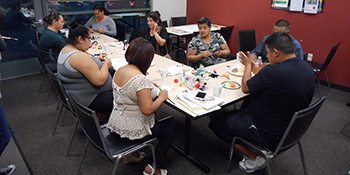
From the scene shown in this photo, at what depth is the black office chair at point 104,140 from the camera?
5.71 ft

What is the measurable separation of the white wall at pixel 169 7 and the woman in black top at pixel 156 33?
240 centimetres

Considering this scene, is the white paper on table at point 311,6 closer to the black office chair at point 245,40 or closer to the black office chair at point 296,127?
the black office chair at point 245,40

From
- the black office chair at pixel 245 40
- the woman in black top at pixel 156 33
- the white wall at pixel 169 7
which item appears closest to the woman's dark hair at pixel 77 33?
the woman in black top at pixel 156 33

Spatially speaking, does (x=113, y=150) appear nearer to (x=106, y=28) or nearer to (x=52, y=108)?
(x=52, y=108)

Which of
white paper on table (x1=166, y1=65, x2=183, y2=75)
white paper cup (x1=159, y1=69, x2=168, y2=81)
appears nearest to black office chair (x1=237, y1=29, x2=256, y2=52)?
white paper on table (x1=166, y1=65, x2=183, y2=75)

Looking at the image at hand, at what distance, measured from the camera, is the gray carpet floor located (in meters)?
2.45

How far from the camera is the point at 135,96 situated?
73.5 inches

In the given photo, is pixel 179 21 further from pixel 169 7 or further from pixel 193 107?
pixel 193 107

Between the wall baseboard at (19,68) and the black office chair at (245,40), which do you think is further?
the wall baseboard at (19,68)

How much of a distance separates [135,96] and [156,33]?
6.69 ft

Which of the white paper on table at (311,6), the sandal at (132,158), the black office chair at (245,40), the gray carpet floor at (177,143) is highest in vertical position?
the white paper on table at (311,6)

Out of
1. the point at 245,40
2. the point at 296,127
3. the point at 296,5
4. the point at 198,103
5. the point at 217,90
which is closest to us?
the point at 296,127

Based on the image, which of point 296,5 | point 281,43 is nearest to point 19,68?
point 281,43

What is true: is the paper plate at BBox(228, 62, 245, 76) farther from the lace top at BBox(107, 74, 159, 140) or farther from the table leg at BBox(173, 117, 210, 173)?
the lace top at BBox(107, 74, 159, 140)
